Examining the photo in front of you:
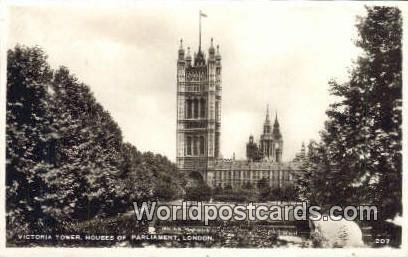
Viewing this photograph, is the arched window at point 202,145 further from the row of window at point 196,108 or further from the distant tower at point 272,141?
the distant tower at point 272,141

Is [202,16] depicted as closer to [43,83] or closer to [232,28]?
[232,28]

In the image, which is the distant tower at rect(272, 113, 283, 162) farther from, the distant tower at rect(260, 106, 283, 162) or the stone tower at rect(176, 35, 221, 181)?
the stone tower at rect(176, 35, 221, 181)

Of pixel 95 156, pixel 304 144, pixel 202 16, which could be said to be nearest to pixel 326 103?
pixel 304 144

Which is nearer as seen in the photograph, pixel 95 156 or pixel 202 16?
pixel 202 16

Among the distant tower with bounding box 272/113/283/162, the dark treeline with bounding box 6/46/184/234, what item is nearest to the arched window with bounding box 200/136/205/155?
the dark treeline with bounding box 6/46/184/234

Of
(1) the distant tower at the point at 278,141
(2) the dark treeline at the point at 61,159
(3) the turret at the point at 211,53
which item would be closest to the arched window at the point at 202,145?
(2) the dark treeline at the point at 61,159

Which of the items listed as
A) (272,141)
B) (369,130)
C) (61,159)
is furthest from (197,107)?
(369,130)
